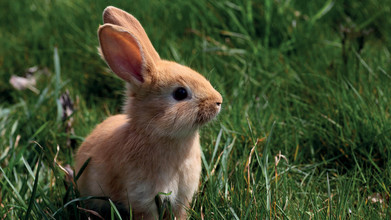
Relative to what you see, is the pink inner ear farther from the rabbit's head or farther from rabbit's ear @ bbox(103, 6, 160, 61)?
rabbit's ear @ bbox(103, 6, 160, 61)

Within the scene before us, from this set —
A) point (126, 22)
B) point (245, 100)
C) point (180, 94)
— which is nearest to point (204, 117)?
point (180, 94)

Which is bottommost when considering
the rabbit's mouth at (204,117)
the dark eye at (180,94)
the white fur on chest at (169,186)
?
the white fur on chest at (169,186)

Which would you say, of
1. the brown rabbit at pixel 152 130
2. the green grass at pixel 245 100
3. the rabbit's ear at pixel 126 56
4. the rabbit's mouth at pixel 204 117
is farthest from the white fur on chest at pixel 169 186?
the rabbit's ear at pixel 126 56

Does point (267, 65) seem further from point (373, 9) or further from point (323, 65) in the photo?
point (373, 9)

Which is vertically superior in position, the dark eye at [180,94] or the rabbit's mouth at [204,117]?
the dark eye at [180,94]

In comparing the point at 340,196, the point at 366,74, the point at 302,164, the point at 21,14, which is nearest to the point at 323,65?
the point at 366,74

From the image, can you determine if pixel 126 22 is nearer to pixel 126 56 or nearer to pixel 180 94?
pixel 126 56

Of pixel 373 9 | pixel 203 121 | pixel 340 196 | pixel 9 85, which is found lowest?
pixel 9 85

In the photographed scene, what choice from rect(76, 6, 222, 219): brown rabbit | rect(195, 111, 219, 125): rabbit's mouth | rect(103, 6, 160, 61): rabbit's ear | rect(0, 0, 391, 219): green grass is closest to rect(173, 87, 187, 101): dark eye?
rect(76, 6, 222, 219): brown rabbit

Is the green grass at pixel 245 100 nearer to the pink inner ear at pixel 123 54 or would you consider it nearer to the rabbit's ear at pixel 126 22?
the rabbit's ear at pixel 126 22
